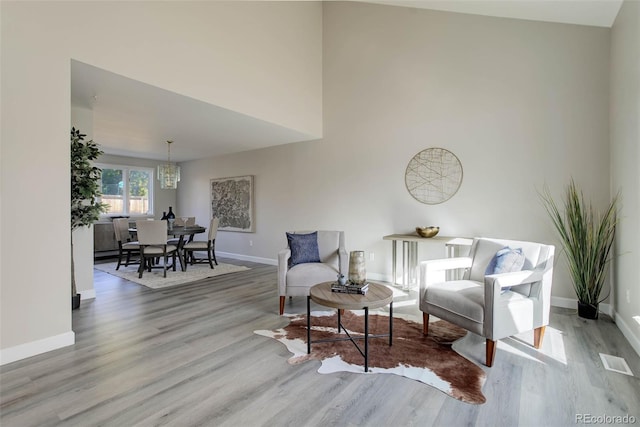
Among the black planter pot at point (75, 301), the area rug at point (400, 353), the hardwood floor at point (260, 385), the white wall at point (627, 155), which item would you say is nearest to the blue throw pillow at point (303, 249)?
the area rug at point (400, 353)

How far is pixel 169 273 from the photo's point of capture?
537cm

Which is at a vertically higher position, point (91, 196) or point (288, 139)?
point (288, 139)

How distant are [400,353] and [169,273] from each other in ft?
14.2

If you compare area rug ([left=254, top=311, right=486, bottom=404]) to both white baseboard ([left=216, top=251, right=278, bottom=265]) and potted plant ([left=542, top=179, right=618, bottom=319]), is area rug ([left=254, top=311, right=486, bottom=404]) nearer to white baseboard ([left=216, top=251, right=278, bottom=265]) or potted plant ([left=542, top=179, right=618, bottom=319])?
→ potted plant ([left=542, top=179, right=618, bottom=319])

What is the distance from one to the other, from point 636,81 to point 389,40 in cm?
309

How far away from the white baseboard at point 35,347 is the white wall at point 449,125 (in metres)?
3.69

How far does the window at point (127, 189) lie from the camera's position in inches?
292

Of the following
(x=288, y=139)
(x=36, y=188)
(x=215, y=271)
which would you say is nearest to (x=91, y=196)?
(x=36, y=188)

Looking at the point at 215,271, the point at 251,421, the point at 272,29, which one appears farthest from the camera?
Answer: the point at 215,271

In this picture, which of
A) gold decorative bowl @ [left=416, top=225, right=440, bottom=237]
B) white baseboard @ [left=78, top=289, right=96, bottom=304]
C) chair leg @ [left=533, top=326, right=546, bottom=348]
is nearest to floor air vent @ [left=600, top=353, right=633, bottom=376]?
chair leg @ [left=533, top=326, right=546, bottom=348]

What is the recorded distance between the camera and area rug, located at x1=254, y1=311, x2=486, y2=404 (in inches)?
81.3

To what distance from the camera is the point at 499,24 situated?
154 inches

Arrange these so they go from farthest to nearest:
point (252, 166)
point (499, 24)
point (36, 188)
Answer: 1. point (252, 166)
2. point (499, 24)
3. point (36, 188)

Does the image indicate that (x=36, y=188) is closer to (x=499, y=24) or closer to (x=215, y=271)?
(x=215, y=271)
